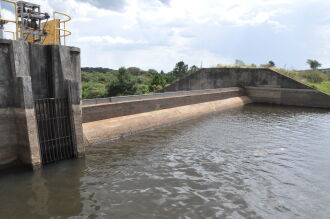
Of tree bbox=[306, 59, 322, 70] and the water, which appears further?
tree bbox=[306, 59, 322, 70]

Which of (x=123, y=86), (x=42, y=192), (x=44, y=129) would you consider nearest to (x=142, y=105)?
(x=44, y=129)

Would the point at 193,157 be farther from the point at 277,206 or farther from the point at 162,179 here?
the point at 277,206

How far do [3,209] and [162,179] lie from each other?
4352mm

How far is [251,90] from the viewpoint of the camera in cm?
2819

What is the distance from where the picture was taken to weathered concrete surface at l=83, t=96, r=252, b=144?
11.6m

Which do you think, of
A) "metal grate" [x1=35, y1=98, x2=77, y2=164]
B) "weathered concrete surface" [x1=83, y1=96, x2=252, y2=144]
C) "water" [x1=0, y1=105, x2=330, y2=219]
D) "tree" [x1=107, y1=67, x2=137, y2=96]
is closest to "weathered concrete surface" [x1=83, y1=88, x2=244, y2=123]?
"weathered concrete surface" [x1=83, y1=96, x2=252, y2=144]

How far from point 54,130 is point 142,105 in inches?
267

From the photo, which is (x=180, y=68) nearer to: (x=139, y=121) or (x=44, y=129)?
(x=139, y=121)

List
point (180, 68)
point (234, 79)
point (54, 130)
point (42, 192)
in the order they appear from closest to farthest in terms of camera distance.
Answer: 1. point (42, 192)
2. point (54, 130)
3. point (234, 79)
4. point (180, 68)

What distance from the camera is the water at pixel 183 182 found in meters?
6.36

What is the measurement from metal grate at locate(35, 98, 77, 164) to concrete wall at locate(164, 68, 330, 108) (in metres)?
22.4

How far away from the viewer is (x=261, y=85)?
1088 inches

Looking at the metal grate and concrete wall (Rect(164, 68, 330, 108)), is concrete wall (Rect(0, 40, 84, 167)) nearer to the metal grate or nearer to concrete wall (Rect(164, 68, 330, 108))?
the metal grate

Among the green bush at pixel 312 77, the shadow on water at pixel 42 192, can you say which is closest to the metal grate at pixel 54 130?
the shadow on water at pixel 42 192
